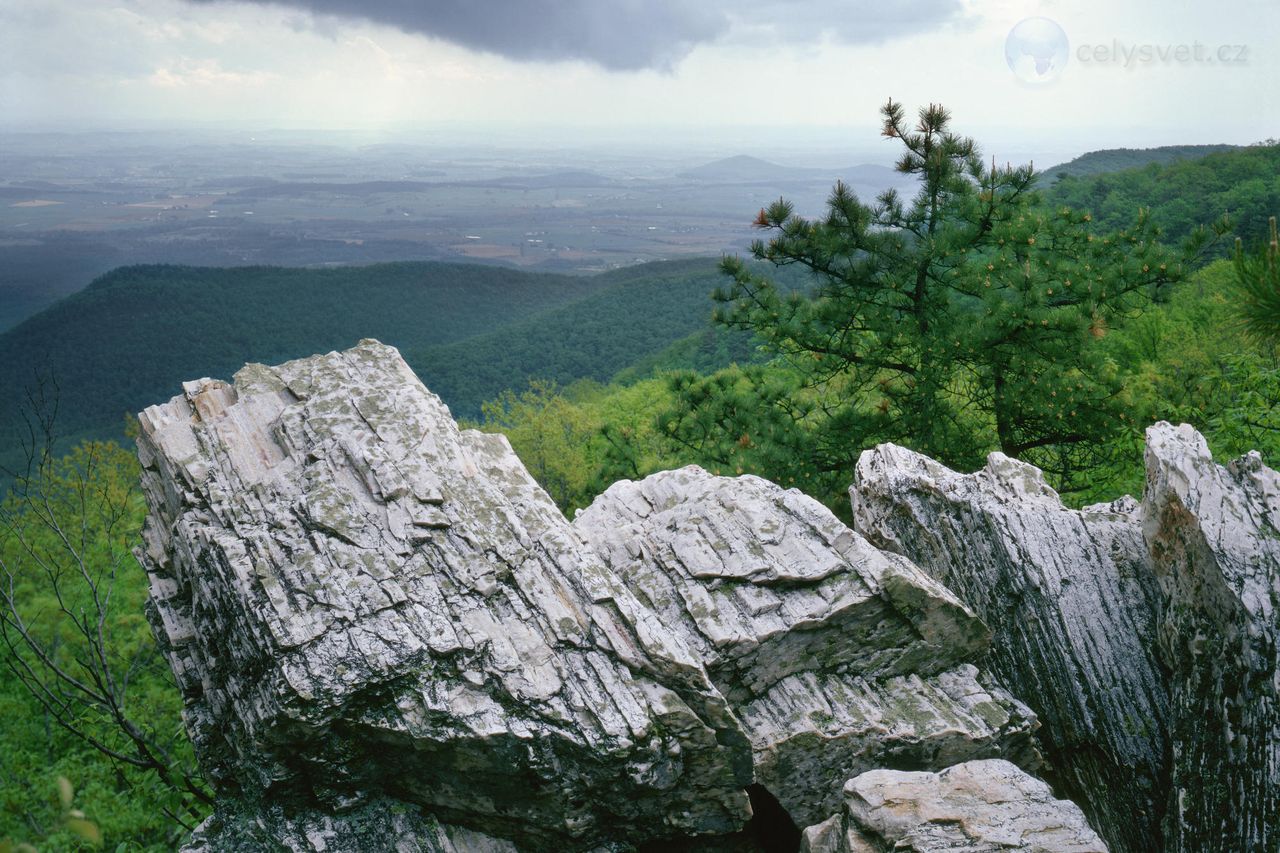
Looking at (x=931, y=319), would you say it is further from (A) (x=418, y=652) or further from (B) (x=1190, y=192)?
(B) (x=1190, y=192)

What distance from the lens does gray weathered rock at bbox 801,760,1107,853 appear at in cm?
611

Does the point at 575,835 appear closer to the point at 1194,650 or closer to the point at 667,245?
the point at 1194,650

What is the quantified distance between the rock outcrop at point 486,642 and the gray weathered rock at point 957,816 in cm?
83

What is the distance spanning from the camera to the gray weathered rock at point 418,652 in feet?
21.4

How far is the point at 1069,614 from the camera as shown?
26.9 feet

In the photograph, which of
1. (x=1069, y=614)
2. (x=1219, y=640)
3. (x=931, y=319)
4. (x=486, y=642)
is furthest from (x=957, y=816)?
(x=931, y=319)

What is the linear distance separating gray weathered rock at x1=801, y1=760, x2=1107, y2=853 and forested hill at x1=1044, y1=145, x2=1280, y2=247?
50204mm

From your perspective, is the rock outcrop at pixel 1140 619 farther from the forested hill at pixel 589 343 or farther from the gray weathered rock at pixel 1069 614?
the forested hill at pixel 589 343

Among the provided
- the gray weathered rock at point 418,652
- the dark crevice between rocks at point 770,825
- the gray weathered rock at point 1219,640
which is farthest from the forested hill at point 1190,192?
the gray weathered rock at point 418,652

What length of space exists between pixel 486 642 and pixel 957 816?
3940 mm

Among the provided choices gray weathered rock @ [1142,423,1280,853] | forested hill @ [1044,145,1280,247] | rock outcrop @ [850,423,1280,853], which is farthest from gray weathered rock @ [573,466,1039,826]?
forested hill @ [1044,145,1280,247]

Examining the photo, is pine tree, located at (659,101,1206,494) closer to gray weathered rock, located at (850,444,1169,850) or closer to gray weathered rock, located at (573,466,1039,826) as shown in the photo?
gray weathered rock, located at (850,444,1169,850)

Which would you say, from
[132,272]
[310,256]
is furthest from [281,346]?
[310,256]

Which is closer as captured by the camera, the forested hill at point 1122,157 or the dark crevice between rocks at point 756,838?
the dark crevice between rocks at point 756,838
